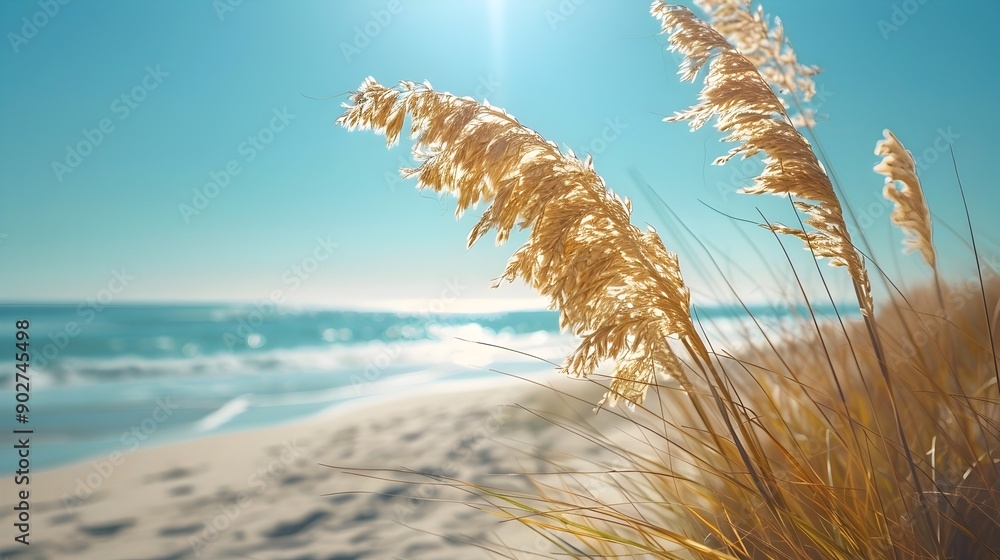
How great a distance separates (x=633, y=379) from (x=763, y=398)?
55.0 inches

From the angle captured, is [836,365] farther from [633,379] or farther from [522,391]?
[522,391]

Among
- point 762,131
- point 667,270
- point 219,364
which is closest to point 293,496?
point 667,270

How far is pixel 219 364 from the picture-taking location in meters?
13.4

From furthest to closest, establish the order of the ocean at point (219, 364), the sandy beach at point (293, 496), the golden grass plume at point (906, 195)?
the ocean at point (219, 364) < the sandy beach at point (293, 496) < the golden grass plume at point (906, 195)

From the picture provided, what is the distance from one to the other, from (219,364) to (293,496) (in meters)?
9.99

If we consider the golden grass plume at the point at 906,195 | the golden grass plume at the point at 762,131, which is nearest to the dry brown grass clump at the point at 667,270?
the golden grass plume at the point at 762,131

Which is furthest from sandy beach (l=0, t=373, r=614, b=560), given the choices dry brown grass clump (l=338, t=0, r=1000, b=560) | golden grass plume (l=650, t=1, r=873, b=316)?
golden grass plume (l=650, t=1, r=873, b=316)

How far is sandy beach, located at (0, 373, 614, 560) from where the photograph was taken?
11.9 ft

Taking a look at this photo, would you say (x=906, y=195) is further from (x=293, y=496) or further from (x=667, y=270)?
(x=293, y=496)

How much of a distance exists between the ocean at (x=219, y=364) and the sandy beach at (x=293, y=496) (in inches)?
32.3

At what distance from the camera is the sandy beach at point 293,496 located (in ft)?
11.9

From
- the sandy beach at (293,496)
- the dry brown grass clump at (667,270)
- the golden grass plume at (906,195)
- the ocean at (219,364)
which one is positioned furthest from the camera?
the ocean at (219,364)

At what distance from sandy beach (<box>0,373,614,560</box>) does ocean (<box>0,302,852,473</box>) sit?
820 mm

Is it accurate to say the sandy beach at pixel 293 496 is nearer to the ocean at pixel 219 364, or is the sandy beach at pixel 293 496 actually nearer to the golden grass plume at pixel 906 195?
the ocean at pixel 219 364
